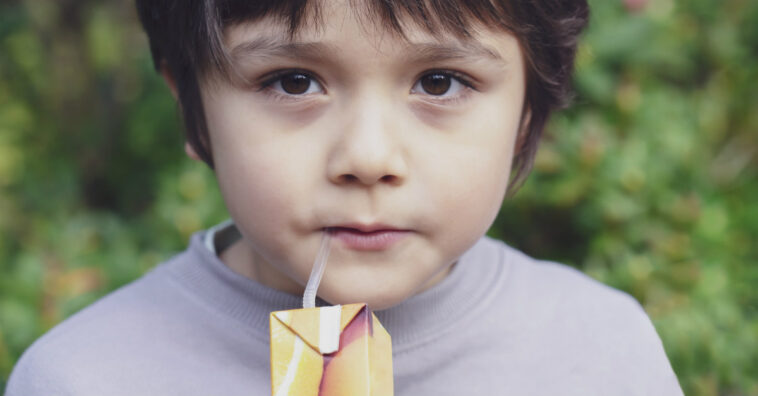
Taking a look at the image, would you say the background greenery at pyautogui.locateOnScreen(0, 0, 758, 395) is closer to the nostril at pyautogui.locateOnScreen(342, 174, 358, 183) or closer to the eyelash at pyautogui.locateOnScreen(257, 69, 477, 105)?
the eyelash at pyautogui.locateOnScreen(257, 69, 477, 105)

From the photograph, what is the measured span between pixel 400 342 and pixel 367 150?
14.4 inches

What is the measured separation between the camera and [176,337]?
40.4 inches

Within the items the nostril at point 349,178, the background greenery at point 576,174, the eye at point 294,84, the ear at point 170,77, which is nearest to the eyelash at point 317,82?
the eye at point 294,84

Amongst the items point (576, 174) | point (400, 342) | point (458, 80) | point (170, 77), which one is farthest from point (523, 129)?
point (576, 174)

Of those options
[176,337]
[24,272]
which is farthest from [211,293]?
[24,272]

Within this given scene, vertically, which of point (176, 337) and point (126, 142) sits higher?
point (176, 337)

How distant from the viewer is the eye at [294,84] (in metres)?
0.88

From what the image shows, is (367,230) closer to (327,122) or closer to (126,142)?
(327,122)

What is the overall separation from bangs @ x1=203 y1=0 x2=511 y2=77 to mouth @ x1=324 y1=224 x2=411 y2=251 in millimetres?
231

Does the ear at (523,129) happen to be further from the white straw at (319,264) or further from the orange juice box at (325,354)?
the orange juice box at (325,354)

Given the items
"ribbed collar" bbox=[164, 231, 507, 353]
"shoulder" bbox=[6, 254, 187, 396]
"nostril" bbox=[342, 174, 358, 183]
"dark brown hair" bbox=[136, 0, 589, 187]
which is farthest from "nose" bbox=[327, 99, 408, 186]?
"shoulder" bbox=[6, 254, 187, 396]

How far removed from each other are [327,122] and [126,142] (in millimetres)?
2164

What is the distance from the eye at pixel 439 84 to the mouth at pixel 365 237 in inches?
7.0

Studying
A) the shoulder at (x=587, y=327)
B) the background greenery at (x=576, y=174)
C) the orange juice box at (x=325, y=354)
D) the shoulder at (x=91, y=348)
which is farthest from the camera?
the background greenery at (x=576, y=174)
